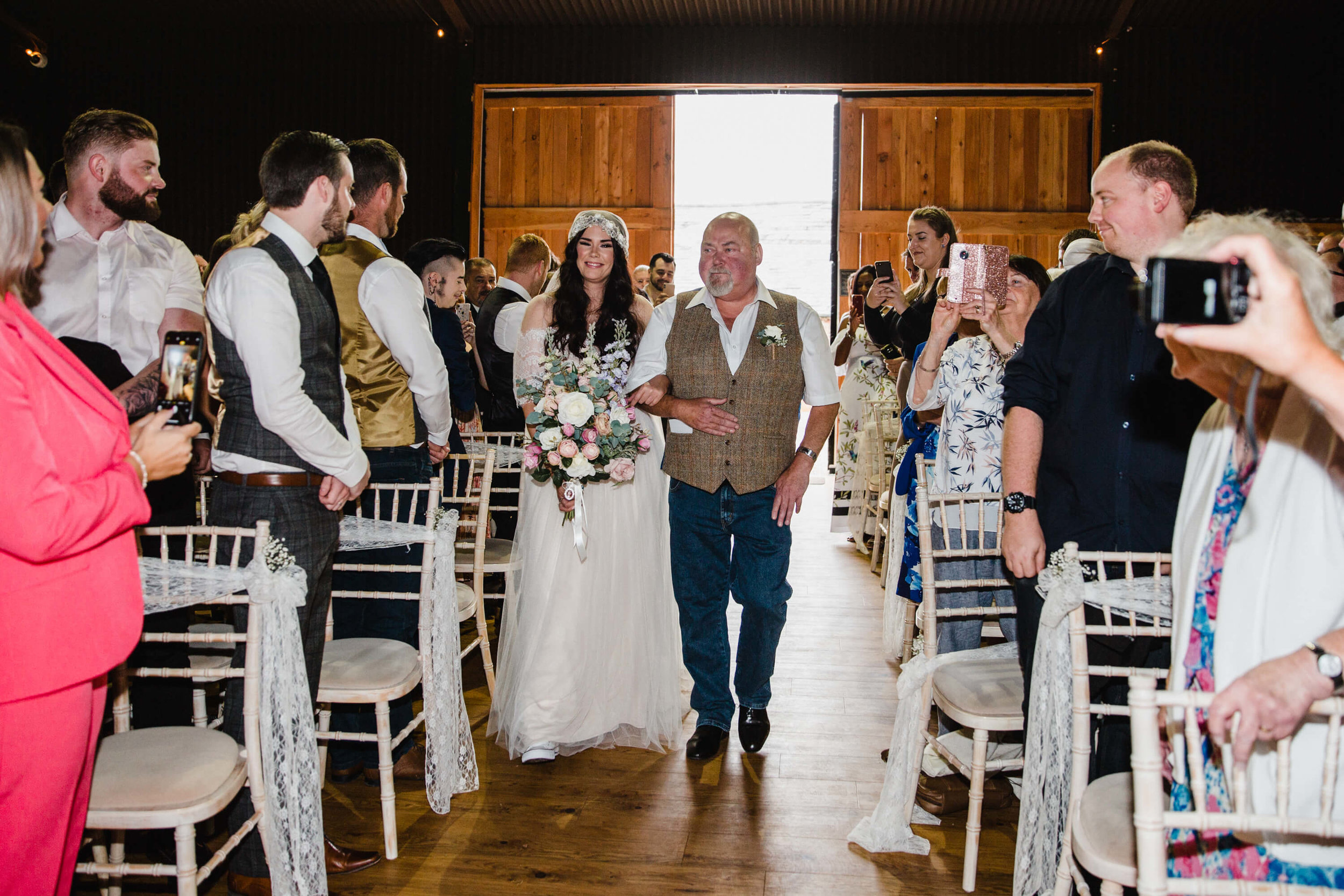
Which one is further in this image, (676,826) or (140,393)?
(676,826)

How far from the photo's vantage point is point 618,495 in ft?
11.3

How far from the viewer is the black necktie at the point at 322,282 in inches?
96.0

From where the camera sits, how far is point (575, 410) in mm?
3221

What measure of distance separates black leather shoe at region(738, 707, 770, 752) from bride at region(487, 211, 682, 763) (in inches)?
9.7

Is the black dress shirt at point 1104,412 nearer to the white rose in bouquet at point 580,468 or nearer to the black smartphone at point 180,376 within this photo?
the white rose in bouquet at point 580,468

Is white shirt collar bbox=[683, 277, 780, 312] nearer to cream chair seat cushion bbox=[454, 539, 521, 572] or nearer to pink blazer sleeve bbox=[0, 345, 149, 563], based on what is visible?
cream chair seat cushion bbox=[454, 539, 521, 572]

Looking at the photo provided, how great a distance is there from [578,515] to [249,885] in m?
1.47

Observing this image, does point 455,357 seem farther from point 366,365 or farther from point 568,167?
point 568,167

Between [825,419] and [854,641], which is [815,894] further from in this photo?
[854,641]

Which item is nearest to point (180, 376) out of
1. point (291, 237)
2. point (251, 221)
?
point (291, 237)

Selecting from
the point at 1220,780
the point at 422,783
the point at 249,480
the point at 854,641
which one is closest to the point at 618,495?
the point at 422,783

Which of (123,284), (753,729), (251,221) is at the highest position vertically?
(251,221)

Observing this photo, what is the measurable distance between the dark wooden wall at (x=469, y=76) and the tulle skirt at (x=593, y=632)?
705 cm

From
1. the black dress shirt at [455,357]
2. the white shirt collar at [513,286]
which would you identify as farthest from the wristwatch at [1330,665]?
the white shirt collar at [513,286]
